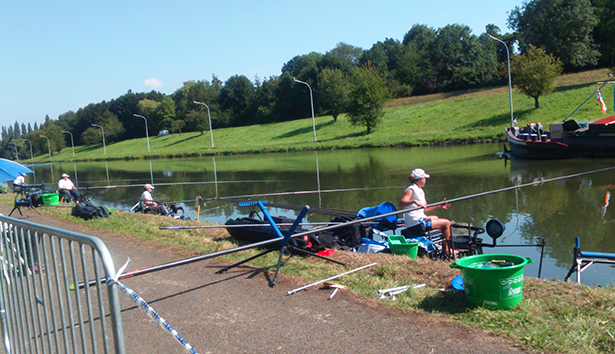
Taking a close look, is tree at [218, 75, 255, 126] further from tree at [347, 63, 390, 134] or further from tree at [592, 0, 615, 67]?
tree at [592, 0, 615, 67]

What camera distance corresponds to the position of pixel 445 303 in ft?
14.3

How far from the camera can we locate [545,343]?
3391mm

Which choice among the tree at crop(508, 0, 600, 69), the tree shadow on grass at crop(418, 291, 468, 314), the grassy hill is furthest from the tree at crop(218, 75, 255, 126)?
the tree shadow on grass at crop(418, 291, 468, 314)

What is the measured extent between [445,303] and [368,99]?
5071 cm

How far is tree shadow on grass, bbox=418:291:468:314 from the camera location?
4.19 meters

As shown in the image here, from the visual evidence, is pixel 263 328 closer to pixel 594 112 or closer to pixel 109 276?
pixel 109 276

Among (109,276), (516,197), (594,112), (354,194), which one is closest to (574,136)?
(516,197)

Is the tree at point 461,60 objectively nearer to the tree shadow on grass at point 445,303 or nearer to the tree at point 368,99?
the tree at point 368,99

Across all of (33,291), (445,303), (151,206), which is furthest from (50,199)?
(445,303)

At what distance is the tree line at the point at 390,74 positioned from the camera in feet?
179

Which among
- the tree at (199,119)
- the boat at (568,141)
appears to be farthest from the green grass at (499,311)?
the tree at (199,119)

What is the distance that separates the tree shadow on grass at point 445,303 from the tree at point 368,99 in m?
50.3

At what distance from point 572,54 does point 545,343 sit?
215 ft

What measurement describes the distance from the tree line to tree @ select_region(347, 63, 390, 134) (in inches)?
4.5
